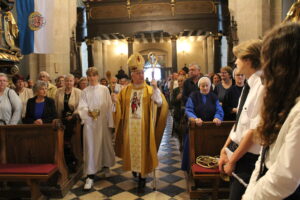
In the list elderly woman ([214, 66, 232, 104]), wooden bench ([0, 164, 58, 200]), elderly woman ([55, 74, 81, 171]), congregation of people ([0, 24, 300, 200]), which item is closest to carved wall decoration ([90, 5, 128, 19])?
congregation of people ([0, 24, 300, 200])

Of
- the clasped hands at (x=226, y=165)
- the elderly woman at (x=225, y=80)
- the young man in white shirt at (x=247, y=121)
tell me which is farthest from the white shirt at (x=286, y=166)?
the elderly woman at (x=225, y=80)

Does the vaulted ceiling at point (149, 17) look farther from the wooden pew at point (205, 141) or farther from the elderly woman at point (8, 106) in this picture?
the wooden pew at point (205, 141)

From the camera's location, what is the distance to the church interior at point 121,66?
3744mm

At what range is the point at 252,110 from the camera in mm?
1927

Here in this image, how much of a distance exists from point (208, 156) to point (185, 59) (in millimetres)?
14883

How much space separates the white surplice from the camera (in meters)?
4.29

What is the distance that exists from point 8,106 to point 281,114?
158 inches

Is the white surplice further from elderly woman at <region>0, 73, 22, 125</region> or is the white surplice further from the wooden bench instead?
elderly woman at <region>0, 73, 22, 125</region>

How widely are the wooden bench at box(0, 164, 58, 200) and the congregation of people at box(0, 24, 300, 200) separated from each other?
0.72 m

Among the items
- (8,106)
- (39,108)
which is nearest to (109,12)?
(39,108)

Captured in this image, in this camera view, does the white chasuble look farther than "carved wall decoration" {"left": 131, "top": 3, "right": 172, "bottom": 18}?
No

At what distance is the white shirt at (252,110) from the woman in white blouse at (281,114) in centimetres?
64

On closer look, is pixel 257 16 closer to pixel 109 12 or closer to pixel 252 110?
pixel 109 12

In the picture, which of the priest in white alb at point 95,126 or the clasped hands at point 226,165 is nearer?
the clasped hands at point 226,165
